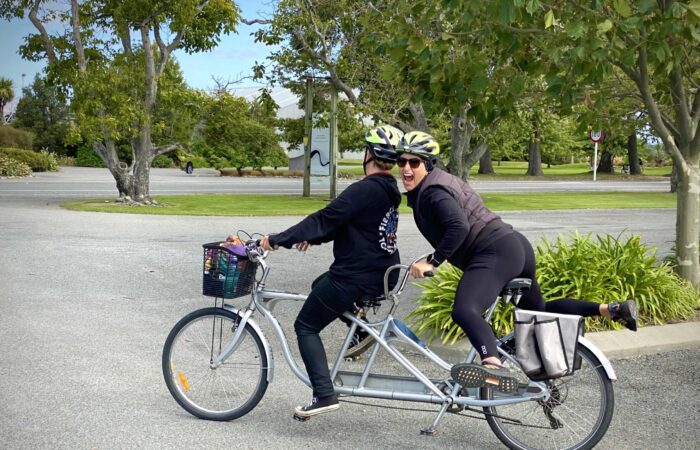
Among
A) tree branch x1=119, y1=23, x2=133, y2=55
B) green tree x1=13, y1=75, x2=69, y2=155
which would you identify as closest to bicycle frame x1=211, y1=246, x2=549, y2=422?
tree branch x1=119, y1=23, x2=133, y2=55

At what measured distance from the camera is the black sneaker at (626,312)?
4.59m

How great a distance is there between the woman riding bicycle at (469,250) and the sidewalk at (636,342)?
209 cm

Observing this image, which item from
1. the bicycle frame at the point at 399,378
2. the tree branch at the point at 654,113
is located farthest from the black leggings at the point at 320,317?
the tree branch at the point at 654,113

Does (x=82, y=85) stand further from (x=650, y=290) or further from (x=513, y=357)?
(x=513, y=357)

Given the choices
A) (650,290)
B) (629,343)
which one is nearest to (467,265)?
(629,343)

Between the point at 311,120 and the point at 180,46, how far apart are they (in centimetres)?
504

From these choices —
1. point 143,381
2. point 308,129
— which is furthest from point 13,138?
point 143,381

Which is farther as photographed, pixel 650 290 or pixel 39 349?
pixel 650 290

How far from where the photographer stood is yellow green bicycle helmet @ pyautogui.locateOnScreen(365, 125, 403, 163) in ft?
15.5

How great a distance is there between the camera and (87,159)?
54750mm

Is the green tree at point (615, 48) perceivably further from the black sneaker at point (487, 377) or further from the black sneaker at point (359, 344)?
the black sneaker at point (487, 377)

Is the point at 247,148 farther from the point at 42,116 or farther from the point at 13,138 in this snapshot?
the point at 42,116

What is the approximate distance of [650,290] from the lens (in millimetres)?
7855

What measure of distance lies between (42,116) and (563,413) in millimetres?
63662
